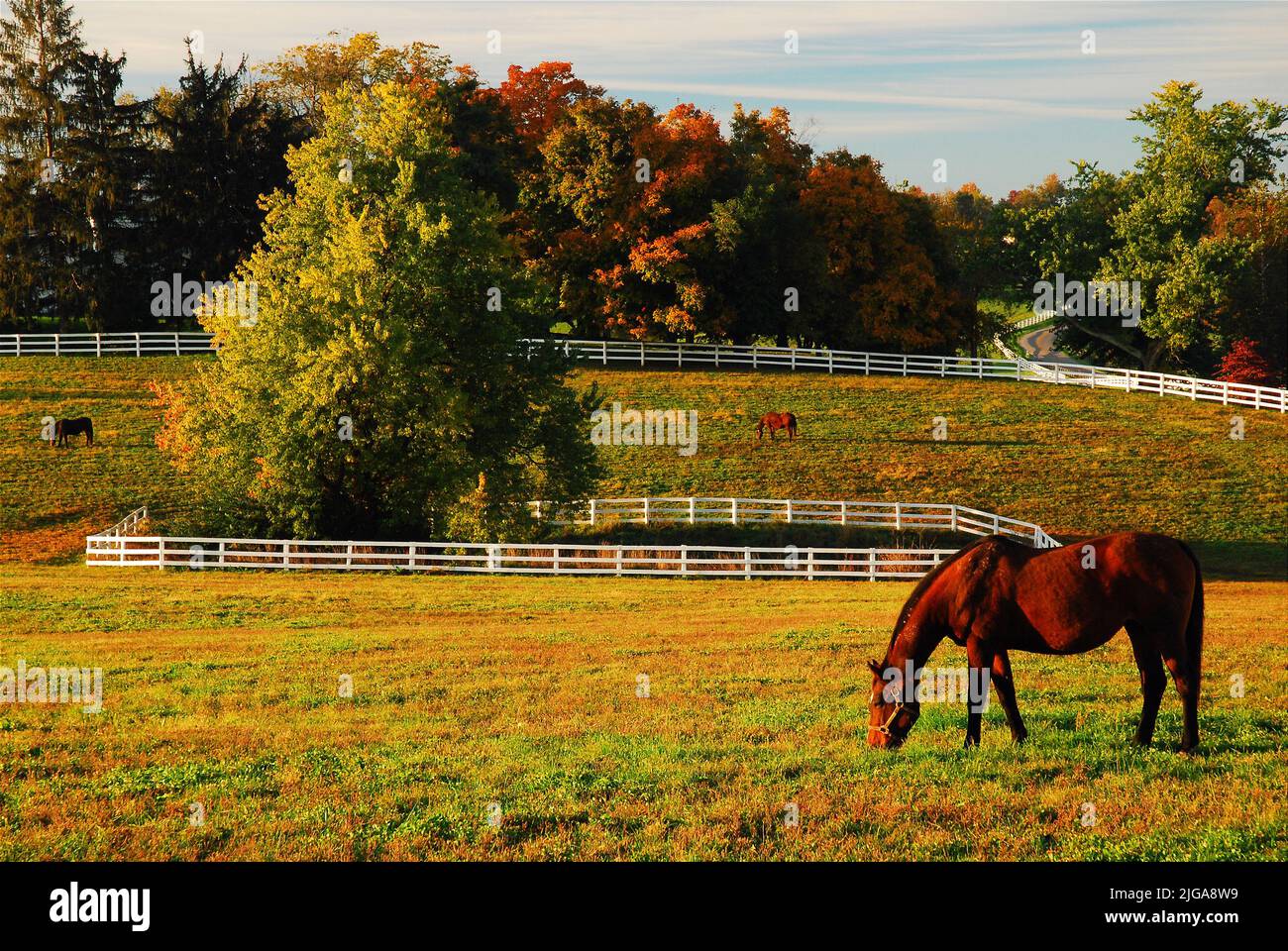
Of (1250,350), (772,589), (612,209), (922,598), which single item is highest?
(612,209)

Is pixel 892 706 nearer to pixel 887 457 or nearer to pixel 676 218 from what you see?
pixel 887 457

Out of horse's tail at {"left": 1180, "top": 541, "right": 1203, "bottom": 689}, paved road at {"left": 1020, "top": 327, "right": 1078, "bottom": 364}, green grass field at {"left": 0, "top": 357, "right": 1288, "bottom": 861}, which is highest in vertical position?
paved road at {"left": 1020, "top": 327, "right": 1078, "bottom": 364}

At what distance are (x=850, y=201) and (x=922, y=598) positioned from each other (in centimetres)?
5378

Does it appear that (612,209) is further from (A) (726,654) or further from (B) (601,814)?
(B) (601,814)

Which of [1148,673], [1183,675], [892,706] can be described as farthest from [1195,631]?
[892,706]

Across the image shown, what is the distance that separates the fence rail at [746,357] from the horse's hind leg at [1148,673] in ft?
159

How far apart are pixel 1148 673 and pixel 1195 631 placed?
0.54m

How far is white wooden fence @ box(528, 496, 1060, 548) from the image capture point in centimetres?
Result: 3656

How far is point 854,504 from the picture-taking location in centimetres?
3650

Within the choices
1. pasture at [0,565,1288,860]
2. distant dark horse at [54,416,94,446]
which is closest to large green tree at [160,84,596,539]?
pasture at [0,565,1288,860]

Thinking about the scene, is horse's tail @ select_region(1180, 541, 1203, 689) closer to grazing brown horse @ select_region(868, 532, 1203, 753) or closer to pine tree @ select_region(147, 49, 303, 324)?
grazing brown horse @ select_region(868, 532, 1203, 753)

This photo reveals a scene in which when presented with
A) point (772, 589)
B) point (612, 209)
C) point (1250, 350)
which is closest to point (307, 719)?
point (772, 589)

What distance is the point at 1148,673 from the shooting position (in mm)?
11227

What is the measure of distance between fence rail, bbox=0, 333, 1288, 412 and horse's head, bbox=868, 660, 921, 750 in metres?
48.3
